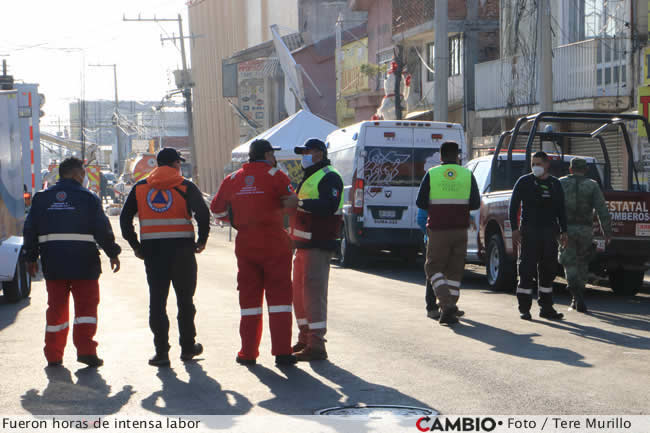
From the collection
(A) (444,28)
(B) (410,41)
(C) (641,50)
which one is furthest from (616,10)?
(B) (410,41)

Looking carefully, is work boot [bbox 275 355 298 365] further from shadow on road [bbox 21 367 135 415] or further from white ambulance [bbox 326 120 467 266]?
white ambulance [bbox 326 120 467 266]

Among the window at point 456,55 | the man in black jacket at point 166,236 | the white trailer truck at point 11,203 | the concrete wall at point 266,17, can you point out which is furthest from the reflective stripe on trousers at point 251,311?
the concrete wall at point 266,17

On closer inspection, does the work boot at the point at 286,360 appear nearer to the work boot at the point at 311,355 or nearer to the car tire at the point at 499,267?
the work boot at the point at 311,355

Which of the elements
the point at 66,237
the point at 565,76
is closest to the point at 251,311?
the point at 66,237

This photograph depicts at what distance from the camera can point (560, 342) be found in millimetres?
9711

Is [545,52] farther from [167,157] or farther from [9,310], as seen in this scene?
[167,157]

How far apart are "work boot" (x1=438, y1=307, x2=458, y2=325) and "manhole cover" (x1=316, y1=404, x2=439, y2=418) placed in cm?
420

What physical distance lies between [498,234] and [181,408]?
340 inches

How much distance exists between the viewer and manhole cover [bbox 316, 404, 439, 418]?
671cm

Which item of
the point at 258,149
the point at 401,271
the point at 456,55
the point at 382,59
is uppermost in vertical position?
the point at 382,59

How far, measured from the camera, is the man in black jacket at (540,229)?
11.5 metres

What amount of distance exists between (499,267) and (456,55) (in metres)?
21.0

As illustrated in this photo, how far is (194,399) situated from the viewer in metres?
7.24

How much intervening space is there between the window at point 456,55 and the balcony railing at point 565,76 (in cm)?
308
